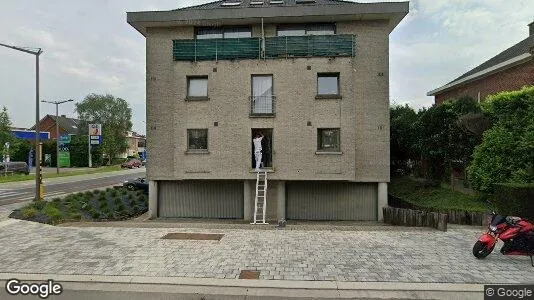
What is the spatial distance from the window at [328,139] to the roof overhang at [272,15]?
492 centimetres

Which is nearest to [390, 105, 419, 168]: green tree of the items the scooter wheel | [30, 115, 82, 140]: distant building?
the scooter wheel

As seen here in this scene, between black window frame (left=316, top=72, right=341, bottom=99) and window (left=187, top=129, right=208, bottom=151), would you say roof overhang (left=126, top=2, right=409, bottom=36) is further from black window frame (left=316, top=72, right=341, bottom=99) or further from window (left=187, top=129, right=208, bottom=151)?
window (left=187, top=129, right=208, bottom=151)

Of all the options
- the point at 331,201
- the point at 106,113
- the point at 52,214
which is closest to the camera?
the point at 52,214

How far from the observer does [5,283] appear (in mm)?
6754

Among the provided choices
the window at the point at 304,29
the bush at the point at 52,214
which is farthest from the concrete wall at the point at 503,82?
the bush at the point at 52,214

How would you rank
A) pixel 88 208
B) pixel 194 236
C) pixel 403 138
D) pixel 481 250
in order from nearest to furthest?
pixel 481 250
pixel 194 236
pixel 88 208
pixel 403 138

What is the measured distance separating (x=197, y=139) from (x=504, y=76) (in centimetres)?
1954

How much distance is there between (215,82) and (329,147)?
18.9ft

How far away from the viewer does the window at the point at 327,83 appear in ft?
48.9

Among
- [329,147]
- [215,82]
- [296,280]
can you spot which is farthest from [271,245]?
[215,82]

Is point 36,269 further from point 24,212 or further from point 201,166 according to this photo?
point 201,166

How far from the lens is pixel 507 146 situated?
1251cm

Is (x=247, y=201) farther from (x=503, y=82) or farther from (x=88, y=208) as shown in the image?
(x=503, y=82)

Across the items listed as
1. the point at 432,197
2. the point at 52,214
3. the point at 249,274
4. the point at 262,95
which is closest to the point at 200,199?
the point at 262,95
